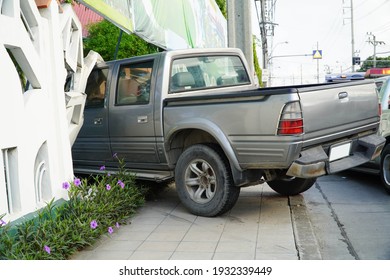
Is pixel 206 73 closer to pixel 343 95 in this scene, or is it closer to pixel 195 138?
pixel 195 138

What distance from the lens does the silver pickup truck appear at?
4.88 metres

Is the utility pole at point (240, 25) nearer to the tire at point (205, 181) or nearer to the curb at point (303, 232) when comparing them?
the curb at point (303, 232)

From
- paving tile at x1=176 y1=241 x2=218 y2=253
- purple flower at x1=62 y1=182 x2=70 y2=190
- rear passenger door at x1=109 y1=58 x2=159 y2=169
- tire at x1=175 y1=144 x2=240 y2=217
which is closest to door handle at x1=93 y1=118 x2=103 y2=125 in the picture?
rear passenger door at x1=109 y1=58 x2=159 y2=169

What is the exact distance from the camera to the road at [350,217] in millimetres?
4699

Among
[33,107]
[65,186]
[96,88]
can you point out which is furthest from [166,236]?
[96,88]

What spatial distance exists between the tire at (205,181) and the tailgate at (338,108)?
105 cm

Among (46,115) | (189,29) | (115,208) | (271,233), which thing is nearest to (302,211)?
(271,233)

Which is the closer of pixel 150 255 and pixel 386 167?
pixel 150 255

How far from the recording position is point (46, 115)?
192 inches

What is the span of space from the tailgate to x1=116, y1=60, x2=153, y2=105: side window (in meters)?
2.10

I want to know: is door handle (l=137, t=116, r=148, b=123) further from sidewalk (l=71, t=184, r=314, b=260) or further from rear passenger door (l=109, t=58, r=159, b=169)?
sidewalk (l=71, t=184, r=314, b=260)

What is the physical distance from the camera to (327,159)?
5055mm

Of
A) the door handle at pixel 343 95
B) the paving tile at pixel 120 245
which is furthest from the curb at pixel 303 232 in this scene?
the paving tile at pixel 120 245

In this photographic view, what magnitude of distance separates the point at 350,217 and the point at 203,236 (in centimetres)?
195
